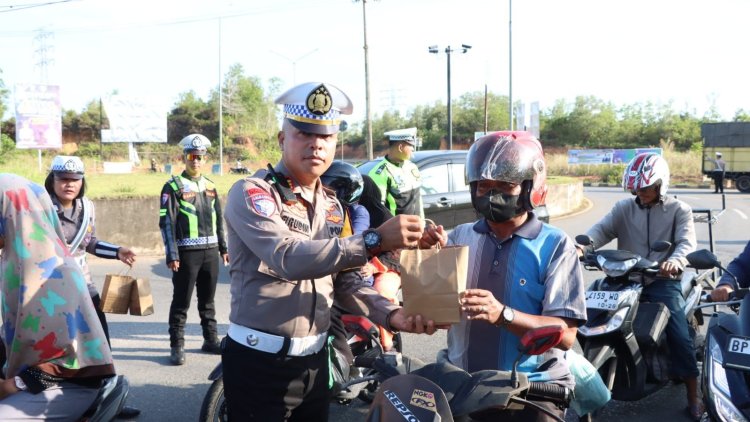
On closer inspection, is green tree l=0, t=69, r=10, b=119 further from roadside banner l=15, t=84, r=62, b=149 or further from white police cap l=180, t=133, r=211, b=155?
white police cap l=180, t=133, r=211, b=155

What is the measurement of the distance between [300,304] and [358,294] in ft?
1.05

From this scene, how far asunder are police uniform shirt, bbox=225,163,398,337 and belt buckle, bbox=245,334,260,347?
1.3 inches

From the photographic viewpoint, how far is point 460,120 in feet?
252

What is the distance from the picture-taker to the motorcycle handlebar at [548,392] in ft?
7.80

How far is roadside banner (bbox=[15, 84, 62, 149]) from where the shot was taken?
30.7 m

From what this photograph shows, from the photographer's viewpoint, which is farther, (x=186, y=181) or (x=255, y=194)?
(x=186, y=181)

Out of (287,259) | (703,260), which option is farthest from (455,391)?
(703,260)

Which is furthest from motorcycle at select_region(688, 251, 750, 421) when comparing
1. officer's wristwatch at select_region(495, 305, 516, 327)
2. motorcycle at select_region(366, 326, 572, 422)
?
officer's wristwatch at select_region(495, 305, 516, 327)

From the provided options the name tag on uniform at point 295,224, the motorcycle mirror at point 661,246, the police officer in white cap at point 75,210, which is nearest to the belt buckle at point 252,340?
the name tag on uniform at point 295,224

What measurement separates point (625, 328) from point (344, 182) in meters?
2.34

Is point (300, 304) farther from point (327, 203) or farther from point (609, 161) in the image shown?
point (609, 161)

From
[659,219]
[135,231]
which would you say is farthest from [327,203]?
[135,231]

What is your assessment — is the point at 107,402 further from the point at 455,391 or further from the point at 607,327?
the point at 607,327

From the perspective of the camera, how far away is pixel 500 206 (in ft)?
8.57
